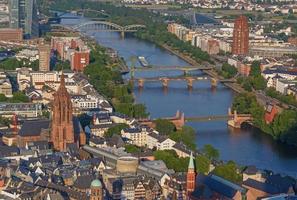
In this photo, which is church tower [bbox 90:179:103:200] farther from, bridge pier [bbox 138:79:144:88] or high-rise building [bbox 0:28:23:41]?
high-rise building [bbox 0:28:23:41]

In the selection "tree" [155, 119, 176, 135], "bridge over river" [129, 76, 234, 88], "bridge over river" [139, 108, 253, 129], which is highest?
"tree" [155, 119, 176, 135]

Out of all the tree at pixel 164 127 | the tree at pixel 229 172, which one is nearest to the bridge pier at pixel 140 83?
the tree at pixel 164 127

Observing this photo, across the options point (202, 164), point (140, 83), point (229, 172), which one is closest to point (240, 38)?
point (140, 83)

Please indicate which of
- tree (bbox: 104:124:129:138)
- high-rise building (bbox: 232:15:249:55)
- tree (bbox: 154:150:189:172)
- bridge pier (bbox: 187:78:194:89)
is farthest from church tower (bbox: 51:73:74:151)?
high-rise building (bbox: 232:15:249:55)

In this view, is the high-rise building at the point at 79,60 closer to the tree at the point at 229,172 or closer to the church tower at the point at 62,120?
the church tower at the point at 62,120

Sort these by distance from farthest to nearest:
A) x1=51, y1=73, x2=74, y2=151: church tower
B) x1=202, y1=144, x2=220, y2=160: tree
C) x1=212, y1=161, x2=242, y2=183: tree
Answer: x1=202, y1=144, x2=220, y2=160: tree < x1=51, y1=73, x2=74, y2=151: church tower < x1=212, y1=161, x2=242, y2=183: tree
